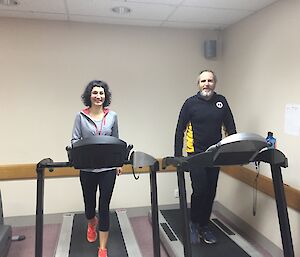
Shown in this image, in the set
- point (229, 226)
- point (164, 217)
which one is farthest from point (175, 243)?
point (229, 226)

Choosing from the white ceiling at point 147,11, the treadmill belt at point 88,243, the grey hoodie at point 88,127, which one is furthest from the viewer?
the white ceiling at point 147,11

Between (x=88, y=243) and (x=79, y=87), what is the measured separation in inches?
70.9

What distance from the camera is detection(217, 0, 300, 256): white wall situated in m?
2.77

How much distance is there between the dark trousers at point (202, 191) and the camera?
2.94 meters

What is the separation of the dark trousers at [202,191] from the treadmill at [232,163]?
0.27m

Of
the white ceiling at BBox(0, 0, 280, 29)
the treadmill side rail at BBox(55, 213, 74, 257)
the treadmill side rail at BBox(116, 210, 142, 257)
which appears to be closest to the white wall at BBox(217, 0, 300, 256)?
the white ceiling at BBox(0, 0, 280, 29)

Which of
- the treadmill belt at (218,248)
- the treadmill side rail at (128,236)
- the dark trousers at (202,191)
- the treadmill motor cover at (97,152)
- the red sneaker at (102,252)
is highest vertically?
the treadmill motor cover at (97,152)

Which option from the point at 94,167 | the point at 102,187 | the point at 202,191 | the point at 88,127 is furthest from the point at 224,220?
the point at 94,167

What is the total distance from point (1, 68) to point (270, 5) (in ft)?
9.77

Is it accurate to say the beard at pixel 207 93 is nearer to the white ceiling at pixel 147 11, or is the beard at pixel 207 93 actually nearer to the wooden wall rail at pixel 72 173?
the white ceiling at pixel 147 11

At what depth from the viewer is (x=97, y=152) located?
2.06m

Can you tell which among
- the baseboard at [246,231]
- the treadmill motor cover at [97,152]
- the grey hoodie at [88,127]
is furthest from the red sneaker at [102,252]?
the baseboard at [246,231]

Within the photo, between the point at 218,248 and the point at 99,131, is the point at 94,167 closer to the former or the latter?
the point at 99,131

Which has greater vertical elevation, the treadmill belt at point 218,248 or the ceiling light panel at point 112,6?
the ceiling light panel at point 112,6
